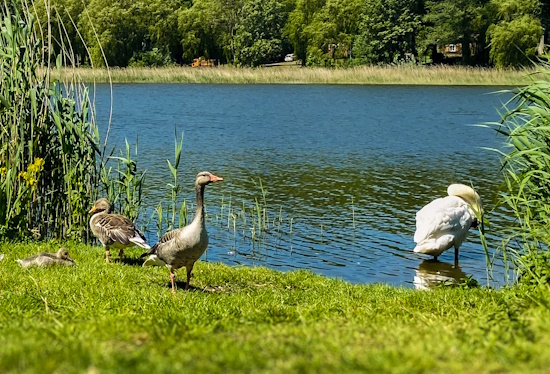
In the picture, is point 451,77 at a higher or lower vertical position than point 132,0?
lower

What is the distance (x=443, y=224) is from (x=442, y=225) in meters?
0.03

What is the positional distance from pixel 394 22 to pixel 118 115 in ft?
168

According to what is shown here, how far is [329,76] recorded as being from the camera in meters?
64.2

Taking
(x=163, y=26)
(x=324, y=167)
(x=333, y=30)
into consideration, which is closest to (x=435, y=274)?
Answer: (x=324, y=167)

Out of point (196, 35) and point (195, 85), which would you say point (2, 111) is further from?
point (196, 35)

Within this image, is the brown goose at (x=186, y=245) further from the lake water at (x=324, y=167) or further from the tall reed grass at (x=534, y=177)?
the lake water at (x=324, y=167)

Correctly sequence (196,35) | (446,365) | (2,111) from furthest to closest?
(196,35) → (2,111) → (446,365)

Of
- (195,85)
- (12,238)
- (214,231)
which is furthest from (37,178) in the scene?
(195,85)

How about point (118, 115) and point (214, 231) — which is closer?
point (214, 231)

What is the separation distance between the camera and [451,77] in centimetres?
6178

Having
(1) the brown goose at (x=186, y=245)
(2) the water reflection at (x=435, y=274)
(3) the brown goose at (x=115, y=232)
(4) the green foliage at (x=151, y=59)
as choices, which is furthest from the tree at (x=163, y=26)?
(1) the brown goose at (x=186, y=245)

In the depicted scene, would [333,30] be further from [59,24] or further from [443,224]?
[59,24]

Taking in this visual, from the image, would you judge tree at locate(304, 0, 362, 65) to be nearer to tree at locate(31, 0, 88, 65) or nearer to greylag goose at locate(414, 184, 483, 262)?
tree at locate(31, 0, 88, 65)

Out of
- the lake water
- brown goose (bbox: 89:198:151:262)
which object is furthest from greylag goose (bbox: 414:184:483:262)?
brown goose (bbox: 89:198:151:262)
